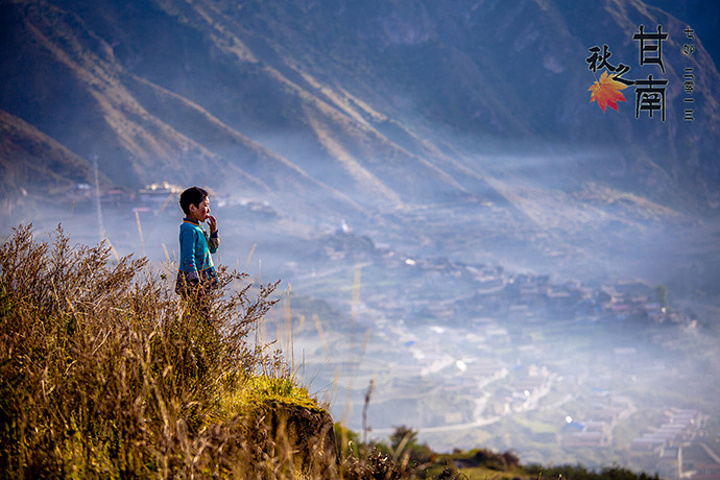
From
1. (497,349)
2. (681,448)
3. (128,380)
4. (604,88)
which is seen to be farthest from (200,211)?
(497,349)

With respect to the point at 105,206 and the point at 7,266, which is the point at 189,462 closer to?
the point at 7,266

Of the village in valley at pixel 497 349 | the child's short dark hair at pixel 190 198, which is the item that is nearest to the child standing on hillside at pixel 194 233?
the child's short dark hair at pixel 190 198

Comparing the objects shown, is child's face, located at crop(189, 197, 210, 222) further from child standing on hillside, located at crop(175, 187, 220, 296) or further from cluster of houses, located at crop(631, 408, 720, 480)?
cluster of houses, located at crop(631, 408, 720, 480)

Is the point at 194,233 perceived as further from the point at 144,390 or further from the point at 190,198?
the point at 144,390

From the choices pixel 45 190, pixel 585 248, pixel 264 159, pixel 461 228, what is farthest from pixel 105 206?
pixel 585 248

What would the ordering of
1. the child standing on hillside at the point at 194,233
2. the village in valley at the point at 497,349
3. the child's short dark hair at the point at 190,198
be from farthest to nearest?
the village in valley at the point at 497,349, the child's short dark hair at the point at 190,198, the child standing on hillside at the point at 194,233

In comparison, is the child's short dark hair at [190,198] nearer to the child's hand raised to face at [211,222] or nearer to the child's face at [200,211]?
the child's face at [200,211]

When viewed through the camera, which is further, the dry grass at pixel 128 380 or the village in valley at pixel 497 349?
the village in valley at pixel 497 349

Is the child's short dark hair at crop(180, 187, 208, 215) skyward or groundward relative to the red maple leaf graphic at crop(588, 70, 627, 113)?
groundward

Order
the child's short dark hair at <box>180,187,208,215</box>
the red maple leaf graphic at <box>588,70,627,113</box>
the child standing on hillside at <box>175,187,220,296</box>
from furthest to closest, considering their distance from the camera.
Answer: the red maple leaf graphic at <box>588,70,627,113</box>, the child's short dark hair at <box>180,187,208,215</box>, the child standing on hillside at <box>175,187,220,296</box>

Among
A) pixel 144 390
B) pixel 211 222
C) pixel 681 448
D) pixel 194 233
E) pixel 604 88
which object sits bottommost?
pixel 681 448

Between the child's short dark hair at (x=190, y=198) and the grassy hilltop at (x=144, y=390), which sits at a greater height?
the child's short dark hair at (x=190, y=198)

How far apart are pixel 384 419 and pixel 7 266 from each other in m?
52.1

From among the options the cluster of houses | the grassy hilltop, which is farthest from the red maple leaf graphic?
the cluster of houses
